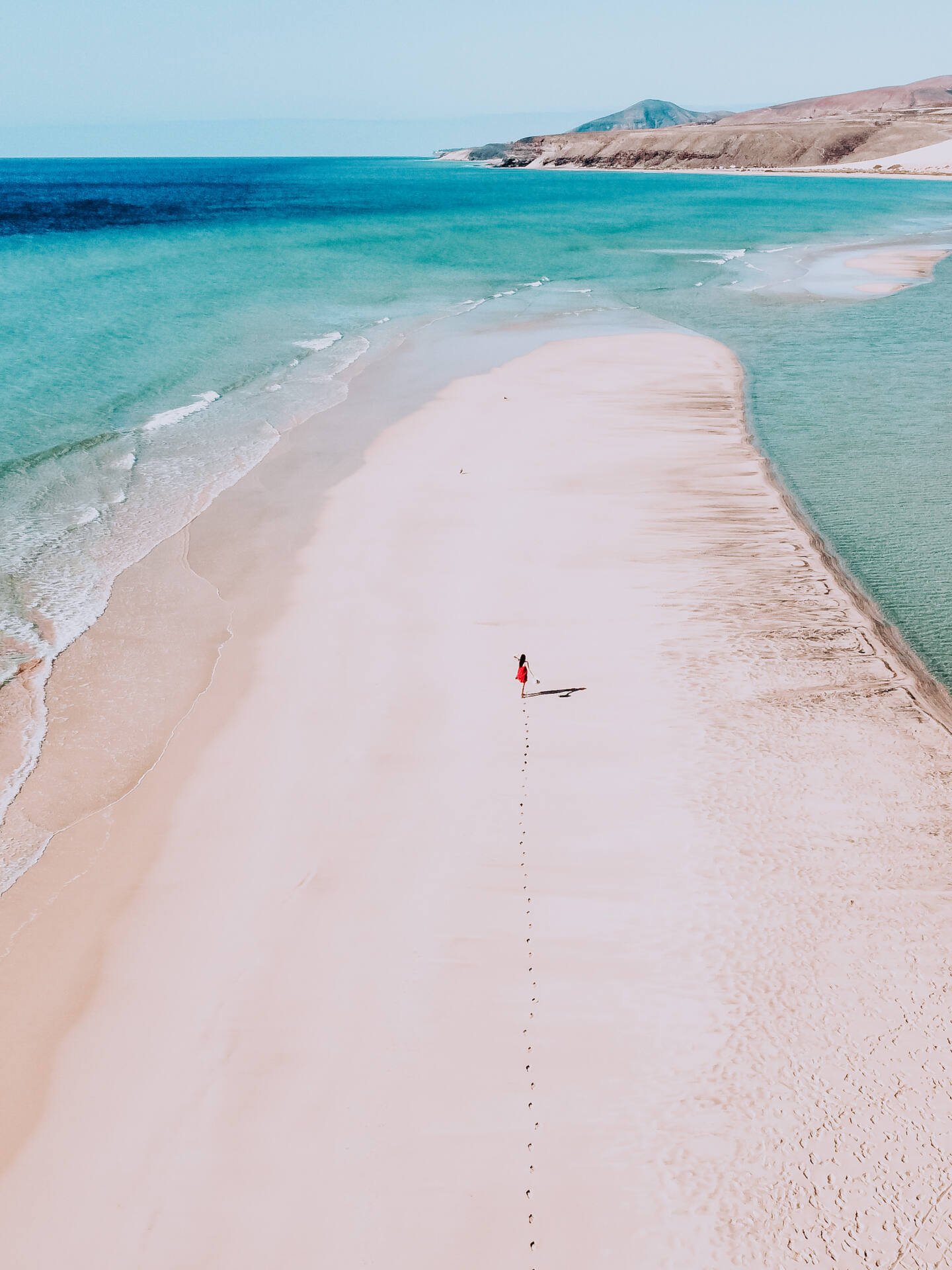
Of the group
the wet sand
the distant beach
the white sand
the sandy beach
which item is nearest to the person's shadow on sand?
the sandy beach

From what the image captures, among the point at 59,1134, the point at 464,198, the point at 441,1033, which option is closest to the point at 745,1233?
→ the point at 441,1033

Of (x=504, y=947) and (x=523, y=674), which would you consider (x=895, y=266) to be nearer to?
(x=523, y=674)

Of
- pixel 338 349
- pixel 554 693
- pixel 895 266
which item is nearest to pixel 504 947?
pixel 554 693

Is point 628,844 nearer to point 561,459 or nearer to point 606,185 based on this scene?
point 561,459

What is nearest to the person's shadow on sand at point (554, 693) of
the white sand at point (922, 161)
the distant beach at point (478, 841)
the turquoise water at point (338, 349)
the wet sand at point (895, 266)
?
the distant beach at point (478, 841)

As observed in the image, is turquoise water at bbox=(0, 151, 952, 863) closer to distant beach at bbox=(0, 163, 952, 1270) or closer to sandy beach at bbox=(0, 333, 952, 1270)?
distant beach at bbox=(0, 163, 952, 1270)

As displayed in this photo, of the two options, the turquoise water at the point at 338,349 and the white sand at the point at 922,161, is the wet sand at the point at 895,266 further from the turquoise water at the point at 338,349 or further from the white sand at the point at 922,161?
the white sand at the point at 922,161

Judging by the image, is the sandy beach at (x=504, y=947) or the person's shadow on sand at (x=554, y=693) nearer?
the sandy beach at (x=504, y=947)
